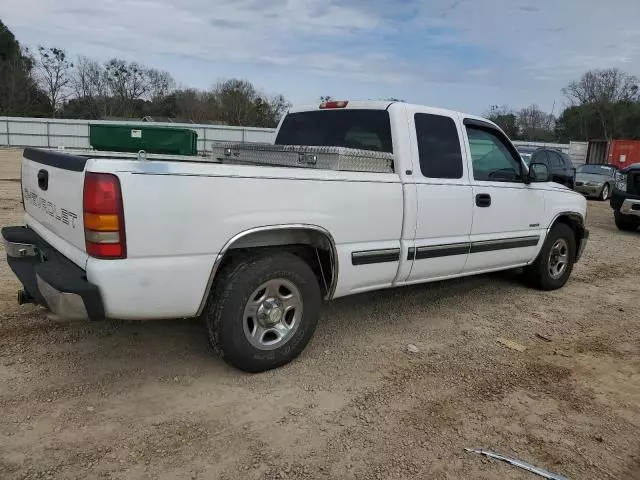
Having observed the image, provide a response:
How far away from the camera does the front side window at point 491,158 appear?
506cm

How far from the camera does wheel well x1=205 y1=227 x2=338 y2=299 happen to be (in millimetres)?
3594

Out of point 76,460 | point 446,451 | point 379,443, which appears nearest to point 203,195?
point 76,460

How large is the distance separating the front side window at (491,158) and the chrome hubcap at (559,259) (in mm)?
1302

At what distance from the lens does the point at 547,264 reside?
20.4 ft

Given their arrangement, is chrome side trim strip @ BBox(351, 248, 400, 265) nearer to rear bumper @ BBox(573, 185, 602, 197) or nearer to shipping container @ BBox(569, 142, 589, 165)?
rear bumper @ BBox(573, 185, 602, 197)

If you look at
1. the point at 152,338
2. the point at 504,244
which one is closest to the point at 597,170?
the point at 504,244

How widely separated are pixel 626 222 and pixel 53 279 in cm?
1241

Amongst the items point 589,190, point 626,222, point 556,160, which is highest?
point 556,160

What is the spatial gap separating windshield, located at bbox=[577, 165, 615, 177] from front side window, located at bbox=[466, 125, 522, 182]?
17.5m

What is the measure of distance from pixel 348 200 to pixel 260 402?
1.50m

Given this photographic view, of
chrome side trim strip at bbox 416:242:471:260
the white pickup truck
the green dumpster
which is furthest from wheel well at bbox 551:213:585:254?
the green dumpster

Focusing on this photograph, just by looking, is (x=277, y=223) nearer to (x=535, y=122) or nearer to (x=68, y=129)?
(x=68, y=129)

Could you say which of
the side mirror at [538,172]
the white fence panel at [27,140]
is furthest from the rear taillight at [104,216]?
the white fence panel at [27,140]

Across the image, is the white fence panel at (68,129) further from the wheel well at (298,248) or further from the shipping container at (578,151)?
the wheel well at (298,248)
